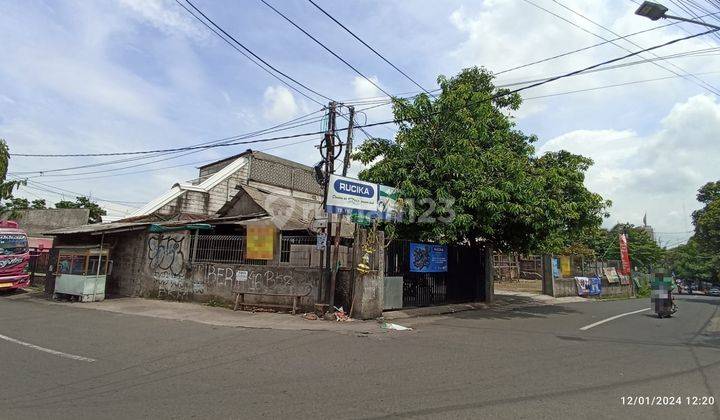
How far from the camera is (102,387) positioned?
5.48 metres

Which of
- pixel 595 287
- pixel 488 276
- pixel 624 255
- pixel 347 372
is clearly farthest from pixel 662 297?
pixel 624 255

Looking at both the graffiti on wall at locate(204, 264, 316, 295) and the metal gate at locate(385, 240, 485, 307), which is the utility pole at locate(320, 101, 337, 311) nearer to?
the graffiti on wall at locate(204, 264, 316, 295)

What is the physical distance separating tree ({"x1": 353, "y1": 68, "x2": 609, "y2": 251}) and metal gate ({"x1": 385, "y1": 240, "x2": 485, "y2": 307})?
3.18 feet

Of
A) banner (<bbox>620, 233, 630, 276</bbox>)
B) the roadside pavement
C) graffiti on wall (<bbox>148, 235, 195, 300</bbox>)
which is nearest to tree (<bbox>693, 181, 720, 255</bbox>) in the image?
banner (<bbox>620, 233, 630, 276</bbox>)

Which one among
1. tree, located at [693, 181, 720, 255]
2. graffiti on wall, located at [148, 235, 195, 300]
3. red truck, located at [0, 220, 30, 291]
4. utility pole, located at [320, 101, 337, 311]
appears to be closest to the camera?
utility pole, located at [320, 101, 337, 311]

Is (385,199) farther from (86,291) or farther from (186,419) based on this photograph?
(86,291)

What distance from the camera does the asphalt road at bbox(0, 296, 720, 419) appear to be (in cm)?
479

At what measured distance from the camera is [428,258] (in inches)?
580

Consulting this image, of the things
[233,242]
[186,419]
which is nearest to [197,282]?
[233,242]

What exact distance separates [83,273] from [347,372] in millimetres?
13926

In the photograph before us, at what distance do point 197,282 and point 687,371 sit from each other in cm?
1367

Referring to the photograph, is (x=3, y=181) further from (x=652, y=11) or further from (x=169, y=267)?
(x=652, y=11)

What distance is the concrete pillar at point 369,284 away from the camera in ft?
39.3

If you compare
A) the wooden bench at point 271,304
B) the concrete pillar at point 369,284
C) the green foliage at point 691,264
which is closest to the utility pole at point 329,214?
the concrete pillar at point 369,284
